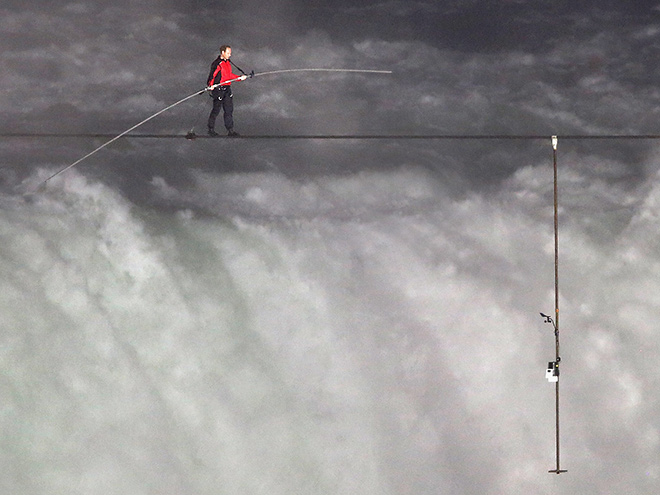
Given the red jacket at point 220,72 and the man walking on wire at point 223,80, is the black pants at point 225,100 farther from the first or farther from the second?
the red jacket at point 220,72

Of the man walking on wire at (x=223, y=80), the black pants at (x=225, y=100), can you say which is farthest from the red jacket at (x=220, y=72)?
the black pants at (x=225, y=100)

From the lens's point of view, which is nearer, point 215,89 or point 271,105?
point 215,89

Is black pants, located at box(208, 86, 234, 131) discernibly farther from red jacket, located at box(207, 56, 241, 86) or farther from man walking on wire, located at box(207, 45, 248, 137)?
red jacket, located at box(207, 56, 241, 86)

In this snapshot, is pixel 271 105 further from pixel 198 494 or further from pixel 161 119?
pixel 198 494

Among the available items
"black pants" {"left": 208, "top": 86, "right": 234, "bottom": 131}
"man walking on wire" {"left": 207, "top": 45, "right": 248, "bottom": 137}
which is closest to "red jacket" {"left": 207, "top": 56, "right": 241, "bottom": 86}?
"man walking on wire" {"left": 207, "top": 45, "right": 248, "bottom": 137}

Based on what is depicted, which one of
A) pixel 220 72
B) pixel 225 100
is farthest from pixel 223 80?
pixel 225 100

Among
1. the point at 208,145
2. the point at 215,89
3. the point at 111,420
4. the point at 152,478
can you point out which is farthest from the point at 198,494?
the point at 215,89

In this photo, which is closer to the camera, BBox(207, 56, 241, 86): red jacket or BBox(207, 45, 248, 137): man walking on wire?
BBox(207, 45, 248, 137): man walking on wire

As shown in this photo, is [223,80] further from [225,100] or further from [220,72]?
[225,100]
